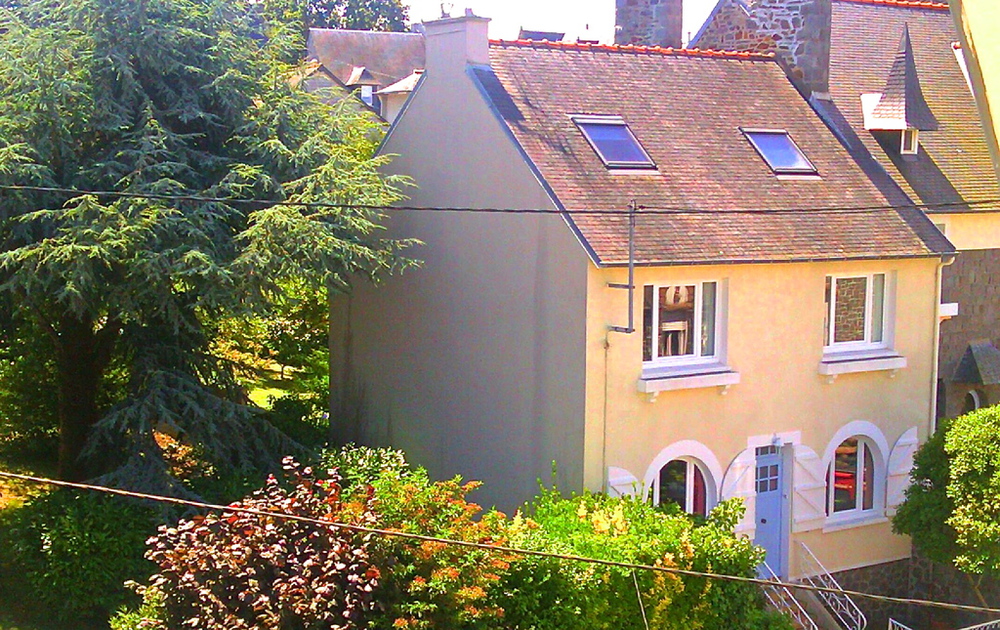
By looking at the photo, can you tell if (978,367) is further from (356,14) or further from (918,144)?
(356,14)

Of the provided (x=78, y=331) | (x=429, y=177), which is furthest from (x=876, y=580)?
(x=78, y=331)

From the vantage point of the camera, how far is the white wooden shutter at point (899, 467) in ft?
63.2

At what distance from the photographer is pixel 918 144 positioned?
2162 cm

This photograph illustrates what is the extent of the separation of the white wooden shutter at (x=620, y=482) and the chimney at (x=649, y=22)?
35.4 feet

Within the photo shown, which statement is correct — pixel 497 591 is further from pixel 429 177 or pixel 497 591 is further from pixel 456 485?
pixel 429 177

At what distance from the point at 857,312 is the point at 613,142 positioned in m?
4.92

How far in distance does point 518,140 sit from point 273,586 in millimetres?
7903

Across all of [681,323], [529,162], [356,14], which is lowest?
[681,323]

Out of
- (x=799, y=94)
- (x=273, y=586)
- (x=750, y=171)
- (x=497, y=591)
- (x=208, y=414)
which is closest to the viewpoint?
(x=273, y=586)

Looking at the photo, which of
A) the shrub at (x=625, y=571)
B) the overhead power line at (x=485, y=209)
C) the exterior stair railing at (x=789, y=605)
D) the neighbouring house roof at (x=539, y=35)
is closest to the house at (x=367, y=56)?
the neighbouring house roof at (x=539, y=35)

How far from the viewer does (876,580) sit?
64.2ft

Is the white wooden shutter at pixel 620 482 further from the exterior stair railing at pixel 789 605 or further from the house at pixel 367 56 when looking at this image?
the house at pixel 367 56

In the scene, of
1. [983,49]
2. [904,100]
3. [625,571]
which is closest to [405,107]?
[904,100]

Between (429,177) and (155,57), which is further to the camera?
(429,177)
